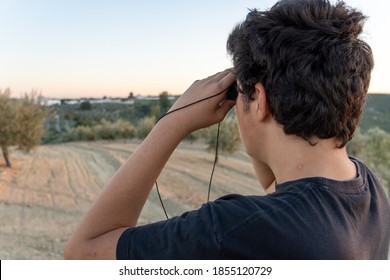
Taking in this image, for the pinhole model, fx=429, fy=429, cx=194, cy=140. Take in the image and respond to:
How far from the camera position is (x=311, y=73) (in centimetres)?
102

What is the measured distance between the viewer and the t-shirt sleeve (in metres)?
0.94

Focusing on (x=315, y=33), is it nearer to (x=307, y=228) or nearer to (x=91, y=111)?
(x=307, y=228)

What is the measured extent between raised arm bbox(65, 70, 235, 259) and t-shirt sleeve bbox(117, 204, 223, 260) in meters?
0.05

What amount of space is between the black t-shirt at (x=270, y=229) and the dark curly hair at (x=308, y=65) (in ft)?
0.53

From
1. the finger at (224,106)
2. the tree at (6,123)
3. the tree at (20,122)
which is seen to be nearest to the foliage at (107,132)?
the tree at (20,122)

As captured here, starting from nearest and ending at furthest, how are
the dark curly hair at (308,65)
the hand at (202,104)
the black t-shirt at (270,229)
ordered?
the black t-shirt at (270,229) → the dark curly hair at (308,65) → the hand at (202,104)

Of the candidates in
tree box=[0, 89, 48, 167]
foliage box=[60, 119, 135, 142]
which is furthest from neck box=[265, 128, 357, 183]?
foliage box=[60, 119, 135, 142]

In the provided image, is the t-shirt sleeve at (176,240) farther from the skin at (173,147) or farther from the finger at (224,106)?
the finger at (224,106)

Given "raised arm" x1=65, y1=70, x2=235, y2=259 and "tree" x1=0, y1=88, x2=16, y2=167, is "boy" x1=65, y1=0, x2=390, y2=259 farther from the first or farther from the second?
"tree" x1=0, y1=88, x2=16, y2=167

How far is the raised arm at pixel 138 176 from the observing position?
1.07 meters

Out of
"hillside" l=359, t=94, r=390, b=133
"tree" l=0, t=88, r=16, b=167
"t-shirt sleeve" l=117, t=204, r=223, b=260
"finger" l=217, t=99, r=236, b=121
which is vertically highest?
"finger" l=217, t=99, r=236, b=121

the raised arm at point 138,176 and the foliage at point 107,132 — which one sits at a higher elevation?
the raised arm at point 138,176

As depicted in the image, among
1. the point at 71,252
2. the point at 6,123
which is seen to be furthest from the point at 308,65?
the point at 6,123

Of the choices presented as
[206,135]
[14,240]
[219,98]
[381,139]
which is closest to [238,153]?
[206,135]
